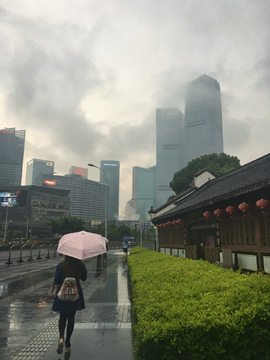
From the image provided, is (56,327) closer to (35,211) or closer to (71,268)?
(71,268)

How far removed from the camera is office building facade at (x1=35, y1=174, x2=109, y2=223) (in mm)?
180625

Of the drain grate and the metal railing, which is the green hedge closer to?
the drain grate

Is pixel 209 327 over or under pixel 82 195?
under

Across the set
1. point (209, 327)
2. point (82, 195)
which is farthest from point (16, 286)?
point (82, 195)

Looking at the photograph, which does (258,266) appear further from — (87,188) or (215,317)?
(87,188)

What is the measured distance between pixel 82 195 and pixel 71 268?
181992mm

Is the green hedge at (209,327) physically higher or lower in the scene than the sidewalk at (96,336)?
higher

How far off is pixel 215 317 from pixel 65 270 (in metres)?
A: 2.89

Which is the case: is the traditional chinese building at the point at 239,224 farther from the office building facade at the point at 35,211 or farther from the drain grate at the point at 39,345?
the office building facade at the point at 35,211

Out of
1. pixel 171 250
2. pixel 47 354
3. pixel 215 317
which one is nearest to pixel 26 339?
pixel 47 354

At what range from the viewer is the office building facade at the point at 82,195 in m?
181

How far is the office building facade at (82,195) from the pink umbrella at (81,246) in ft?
579

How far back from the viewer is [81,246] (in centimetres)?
504

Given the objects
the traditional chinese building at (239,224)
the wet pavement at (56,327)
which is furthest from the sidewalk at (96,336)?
the traditional chinese building at (239,224)
